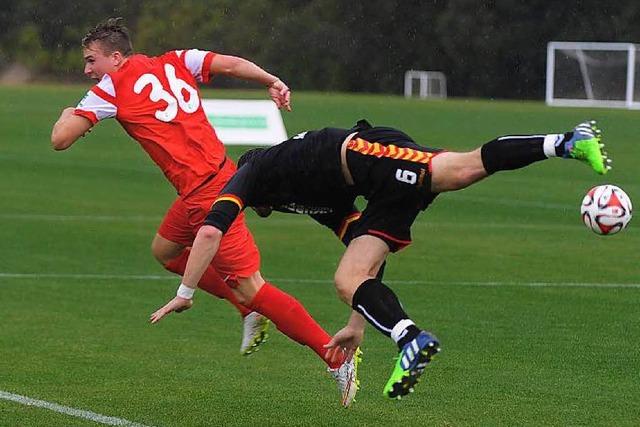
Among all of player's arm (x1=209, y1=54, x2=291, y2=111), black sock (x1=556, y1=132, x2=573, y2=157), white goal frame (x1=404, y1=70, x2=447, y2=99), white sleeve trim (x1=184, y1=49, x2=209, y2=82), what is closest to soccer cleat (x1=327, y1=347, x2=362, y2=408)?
player's arm (x1=209, y1=54, x2=291, y2=111)

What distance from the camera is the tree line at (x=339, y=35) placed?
66938mm

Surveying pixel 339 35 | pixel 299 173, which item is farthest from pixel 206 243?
pixel 339 35

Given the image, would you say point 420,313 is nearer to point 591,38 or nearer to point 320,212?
point 320,212

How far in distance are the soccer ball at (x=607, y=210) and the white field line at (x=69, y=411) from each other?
259cm

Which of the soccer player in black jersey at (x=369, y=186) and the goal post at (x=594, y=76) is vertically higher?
the soccer player in black jersey at (x=369, y=186)

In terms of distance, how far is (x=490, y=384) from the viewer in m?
9.08

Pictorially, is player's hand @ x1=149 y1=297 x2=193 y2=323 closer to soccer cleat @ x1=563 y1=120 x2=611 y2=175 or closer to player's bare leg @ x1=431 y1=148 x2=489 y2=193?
player's bare leg @ x1=431 y1=148 x2=489 y2=193

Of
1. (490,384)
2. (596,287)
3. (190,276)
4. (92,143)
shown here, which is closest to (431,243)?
(596,287)

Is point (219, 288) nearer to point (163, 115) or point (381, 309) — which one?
point (163, 115)

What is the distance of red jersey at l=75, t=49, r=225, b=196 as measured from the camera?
910 centimetres

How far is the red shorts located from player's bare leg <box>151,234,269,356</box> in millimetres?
84

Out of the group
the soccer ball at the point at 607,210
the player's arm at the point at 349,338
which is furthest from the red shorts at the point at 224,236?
the soccer ball at the point at 607,210

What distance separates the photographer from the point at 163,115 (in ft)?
30.0

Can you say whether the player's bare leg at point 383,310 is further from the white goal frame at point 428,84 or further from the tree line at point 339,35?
the white goal frame at point 428,84
